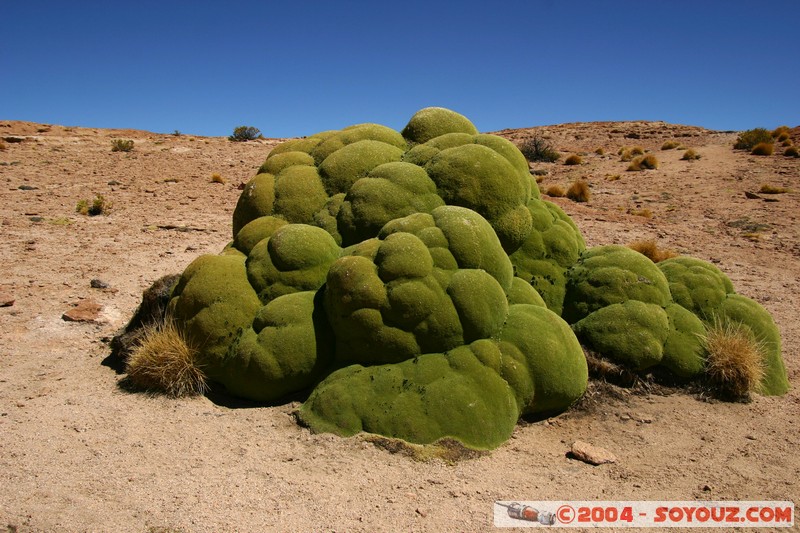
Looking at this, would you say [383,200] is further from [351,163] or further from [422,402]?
[422,402]

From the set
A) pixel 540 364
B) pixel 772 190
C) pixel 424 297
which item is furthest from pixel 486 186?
pixel 772 190

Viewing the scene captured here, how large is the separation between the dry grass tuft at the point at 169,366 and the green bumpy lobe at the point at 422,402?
134 centimetres

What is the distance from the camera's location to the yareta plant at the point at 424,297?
5.38 m

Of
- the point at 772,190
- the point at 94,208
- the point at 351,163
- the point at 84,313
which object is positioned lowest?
the point at 84,313

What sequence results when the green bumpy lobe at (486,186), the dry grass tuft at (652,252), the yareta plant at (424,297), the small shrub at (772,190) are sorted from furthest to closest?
the small shrub at (772,190) → the dry grass tuft at (652,252) → the green bumpy lobe at (486,186) → the yareta plant at (424,297)

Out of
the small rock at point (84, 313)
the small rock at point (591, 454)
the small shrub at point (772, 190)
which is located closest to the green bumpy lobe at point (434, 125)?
the small rock at point (591, 454)

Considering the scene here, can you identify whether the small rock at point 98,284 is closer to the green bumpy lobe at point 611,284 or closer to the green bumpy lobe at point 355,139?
the green bumpy lobe at point 355,139

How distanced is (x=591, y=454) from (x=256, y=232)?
14.2ft

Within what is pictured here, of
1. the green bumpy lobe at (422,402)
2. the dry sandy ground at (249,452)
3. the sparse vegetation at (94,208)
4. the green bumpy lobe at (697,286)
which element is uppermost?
the sparse vegetation at (94,208)

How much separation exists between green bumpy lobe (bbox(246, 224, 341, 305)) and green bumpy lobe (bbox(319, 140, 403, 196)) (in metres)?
0.95

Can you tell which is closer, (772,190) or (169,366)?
(169,366)

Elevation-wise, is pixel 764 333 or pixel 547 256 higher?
pixel 547 256

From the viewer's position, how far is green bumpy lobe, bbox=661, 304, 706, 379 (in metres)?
6.47

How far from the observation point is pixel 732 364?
6.28 meters
